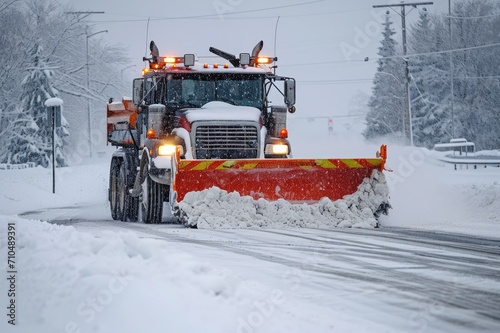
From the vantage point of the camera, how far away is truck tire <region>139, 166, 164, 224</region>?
1259cm

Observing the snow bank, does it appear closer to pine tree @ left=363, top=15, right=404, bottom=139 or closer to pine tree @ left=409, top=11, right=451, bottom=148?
pine tree @ left=409, top=11, right=451, bottom=148

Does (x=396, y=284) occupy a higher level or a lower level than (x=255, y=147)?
lower

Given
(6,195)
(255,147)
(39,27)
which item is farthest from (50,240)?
(39,27)

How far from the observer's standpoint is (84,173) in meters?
41.9

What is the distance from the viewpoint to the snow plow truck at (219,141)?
1158 centimetres

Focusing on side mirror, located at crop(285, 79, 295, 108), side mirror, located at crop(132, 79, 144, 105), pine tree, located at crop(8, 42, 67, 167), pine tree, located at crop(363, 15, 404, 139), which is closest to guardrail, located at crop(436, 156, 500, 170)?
side mirror, located at crop(285, 79, 295, 108)

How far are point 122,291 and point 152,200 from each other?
749 centimetres

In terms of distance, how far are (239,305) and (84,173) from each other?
37.7m

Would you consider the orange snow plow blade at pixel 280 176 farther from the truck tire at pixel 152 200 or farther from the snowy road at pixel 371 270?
the truck tire at pixel 152 200

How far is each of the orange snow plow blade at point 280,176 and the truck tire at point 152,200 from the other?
1.25 m

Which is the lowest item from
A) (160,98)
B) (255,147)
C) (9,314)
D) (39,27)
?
(9,314)

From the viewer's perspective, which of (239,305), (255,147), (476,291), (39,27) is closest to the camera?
(239,305)

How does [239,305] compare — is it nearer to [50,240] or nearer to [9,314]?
[9,314]

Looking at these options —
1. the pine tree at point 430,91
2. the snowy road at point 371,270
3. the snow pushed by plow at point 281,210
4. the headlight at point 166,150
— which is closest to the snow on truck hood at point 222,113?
the headlight at point 166,150
